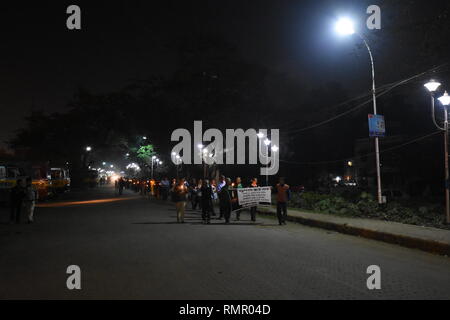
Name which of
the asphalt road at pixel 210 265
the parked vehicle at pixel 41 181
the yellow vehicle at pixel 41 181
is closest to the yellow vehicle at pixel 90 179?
the parked vehicle at pixel 41 181

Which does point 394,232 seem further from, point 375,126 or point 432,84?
point 375,126

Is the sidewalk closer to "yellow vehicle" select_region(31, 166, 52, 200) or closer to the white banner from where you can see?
the white banner

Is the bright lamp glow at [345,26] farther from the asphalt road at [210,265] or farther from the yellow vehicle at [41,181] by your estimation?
the yellow vehicle at [41,181]

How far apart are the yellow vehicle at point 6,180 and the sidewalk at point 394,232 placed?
1733 cm

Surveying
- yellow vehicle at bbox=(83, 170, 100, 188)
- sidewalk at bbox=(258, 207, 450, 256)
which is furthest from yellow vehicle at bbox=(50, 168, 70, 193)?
sidewalk at bbox=(258, 207, 450, 256)

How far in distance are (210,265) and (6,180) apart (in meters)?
20.7

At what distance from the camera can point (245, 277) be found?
7.32 metres

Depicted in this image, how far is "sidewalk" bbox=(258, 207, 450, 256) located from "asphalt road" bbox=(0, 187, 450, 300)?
1.40 ft

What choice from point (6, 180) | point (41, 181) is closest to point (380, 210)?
point (6, 180)

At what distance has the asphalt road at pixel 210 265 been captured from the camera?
21.0ft

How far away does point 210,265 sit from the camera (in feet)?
27.3

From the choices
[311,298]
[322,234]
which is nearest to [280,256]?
[311,298]
